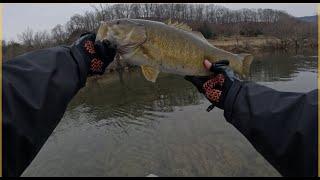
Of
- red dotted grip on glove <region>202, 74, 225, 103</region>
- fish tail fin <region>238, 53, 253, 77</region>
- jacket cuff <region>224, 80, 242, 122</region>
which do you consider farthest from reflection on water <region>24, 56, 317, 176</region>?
jacket cuff <region>224, 80, 242, 122</region>

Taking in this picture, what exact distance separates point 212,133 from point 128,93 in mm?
11241

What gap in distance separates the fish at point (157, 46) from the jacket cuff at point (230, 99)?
557 mm

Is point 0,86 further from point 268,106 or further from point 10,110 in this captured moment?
point 268,106

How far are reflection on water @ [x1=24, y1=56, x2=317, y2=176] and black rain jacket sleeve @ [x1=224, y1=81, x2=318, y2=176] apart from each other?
728cm

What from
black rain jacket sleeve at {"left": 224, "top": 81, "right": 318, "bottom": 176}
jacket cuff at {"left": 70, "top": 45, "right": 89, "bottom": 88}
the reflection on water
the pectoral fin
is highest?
jacket cuff at {"left": 70, "top": 45, "right": 89, "bottom": 88}

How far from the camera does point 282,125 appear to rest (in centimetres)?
219

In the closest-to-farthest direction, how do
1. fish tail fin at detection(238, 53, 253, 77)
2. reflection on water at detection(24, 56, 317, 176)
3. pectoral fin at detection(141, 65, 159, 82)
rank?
pectoral fin at detection(141, 65, 159, 82)
fish tail fin at detection(238, 53, 253, 77)
reflection on water at detection(24, 56, 317, 176)

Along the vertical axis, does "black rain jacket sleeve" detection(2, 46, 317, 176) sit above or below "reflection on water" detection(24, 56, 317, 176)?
above

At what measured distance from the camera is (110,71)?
32.7 meters

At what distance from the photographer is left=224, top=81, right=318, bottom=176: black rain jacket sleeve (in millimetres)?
2061

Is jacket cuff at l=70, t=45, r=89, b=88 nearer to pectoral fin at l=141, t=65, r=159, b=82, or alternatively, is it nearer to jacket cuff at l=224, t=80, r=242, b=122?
pectoral fin at l=141, t=65, r=159, b=82

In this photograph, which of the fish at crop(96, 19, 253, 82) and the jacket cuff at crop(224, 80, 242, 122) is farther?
the fish at crop(96, 19, 253, 82)

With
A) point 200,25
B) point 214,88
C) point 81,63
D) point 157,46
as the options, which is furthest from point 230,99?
point 200,25

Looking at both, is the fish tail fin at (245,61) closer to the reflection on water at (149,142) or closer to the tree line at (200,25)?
the reflection on water at (149,142)
